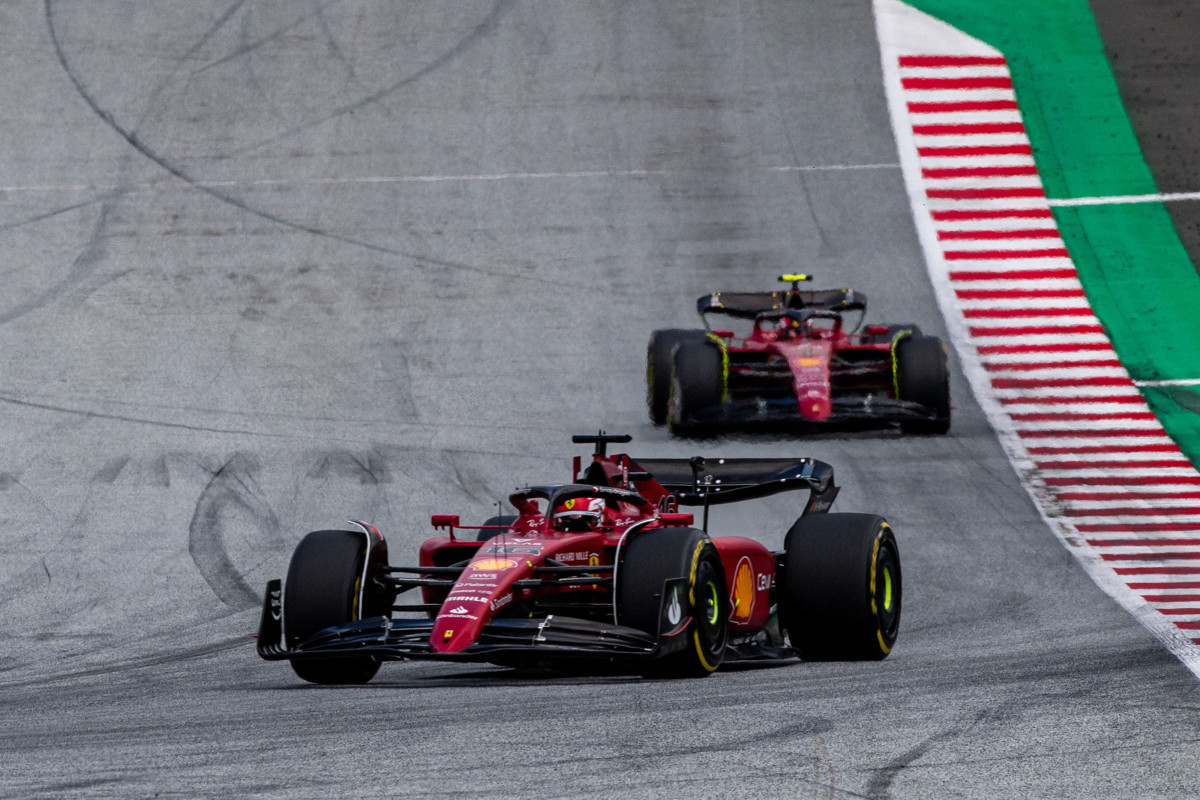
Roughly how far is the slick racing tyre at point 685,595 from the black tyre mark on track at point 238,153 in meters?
10.7

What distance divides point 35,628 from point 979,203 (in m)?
13.1

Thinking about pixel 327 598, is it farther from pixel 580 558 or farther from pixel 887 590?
pixel 887 590

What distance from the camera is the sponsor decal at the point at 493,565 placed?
8195 millimetres

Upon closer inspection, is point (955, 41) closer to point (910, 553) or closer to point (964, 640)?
point (910, 553)

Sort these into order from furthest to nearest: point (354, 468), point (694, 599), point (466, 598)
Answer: point (354, 468) < point (694, 599) < point (466, 598)

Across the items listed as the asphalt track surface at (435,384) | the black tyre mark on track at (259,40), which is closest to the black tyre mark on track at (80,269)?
the asphalt track surface at (435,384)

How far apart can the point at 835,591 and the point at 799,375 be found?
6.18m

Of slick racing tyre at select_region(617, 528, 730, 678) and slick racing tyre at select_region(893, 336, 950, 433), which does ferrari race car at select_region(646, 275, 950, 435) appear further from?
slick racing tyre at select_region(617, 528, 730, 678)

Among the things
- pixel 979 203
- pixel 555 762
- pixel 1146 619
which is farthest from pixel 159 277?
pixel 555 762

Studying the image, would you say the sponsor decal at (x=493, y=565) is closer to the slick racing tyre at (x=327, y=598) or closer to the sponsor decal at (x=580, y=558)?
the sponsor decal at (x=580, y=558)

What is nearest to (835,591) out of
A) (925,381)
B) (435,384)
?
(925,381)

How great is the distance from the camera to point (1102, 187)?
20516mm

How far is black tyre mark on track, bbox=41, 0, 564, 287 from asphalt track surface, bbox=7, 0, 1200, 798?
6 cm

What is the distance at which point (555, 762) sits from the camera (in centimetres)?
595
